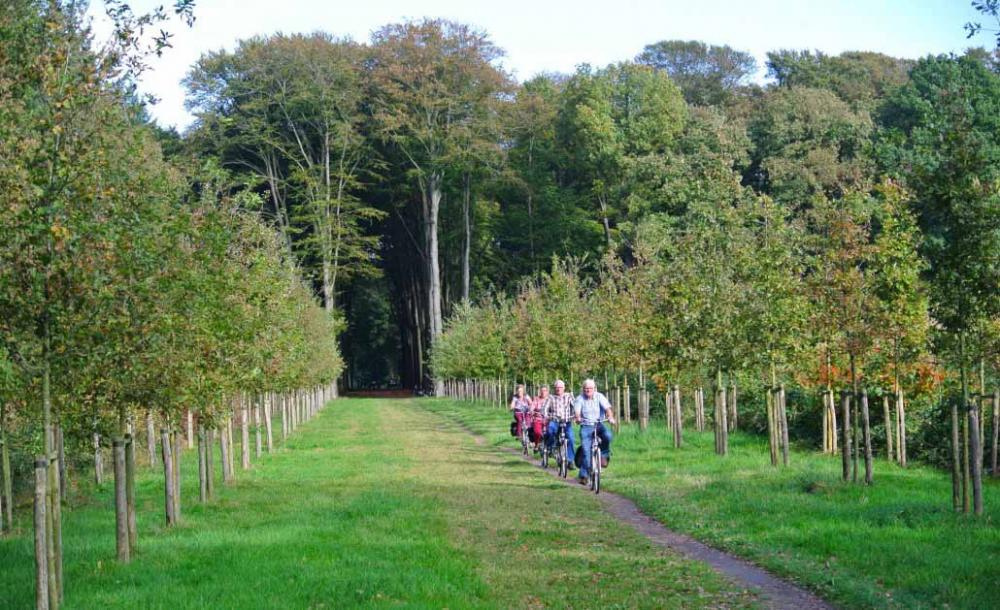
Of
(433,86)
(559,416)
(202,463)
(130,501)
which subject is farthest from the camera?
(433,86)

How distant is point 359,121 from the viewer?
7231 centimetres

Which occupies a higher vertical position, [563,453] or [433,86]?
[433,86]

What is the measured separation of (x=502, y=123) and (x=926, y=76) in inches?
1045

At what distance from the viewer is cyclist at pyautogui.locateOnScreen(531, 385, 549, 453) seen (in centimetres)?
2795

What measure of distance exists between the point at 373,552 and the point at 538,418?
1510 centimetres

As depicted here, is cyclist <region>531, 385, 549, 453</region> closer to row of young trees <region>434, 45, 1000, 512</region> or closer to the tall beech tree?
row of young trees <region>434, 45, 1000, 512</region>

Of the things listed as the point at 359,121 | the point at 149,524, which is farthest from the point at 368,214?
the point at 149,524

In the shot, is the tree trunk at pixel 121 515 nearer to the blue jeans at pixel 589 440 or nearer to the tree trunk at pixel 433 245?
the blue jeans at pixel 589 440

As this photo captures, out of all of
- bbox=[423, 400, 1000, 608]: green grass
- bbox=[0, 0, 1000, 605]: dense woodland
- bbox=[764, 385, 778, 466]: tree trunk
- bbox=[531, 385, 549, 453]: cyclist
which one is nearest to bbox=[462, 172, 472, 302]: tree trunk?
bbox=[0, 0, 1000, 605]: dense woodland

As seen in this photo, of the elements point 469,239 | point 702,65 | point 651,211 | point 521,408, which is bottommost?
point 521,408

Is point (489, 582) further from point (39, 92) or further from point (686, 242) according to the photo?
point (686, 242)

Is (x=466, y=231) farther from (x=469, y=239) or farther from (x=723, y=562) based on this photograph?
(x=723, y=562)

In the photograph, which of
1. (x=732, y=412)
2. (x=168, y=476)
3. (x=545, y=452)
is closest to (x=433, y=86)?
(x=732, y=412)

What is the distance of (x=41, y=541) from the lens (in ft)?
33.0
